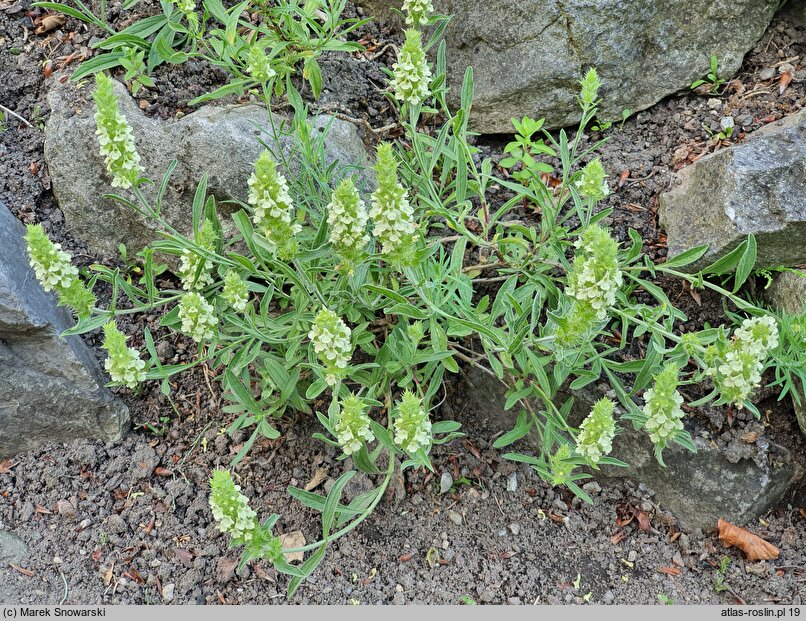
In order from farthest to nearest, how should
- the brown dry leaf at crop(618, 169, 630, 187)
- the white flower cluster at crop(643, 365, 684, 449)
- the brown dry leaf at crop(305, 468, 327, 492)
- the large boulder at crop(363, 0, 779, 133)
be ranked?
the large boulder at crop(363, 0, 779, 133)
the brown dry leaf at crop(618, 169, 630, 187)
the brown dry leaf at crop(305, 468, 327, 492)
the white flower cluster at crop(643, 365, 684, 449)

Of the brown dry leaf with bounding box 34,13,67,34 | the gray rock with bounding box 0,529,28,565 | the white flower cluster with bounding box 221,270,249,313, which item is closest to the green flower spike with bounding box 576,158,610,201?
the white flower cluster with bounding box 221,270,249,313

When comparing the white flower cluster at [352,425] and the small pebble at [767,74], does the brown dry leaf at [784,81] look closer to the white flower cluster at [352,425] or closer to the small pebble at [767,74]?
the small pebble at [767,74]

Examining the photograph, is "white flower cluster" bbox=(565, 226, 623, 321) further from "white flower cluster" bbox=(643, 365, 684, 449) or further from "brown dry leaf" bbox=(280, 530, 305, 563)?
"brown dry leaf" bbox=(280, 530, 305, 563)

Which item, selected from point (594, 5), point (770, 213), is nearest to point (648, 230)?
point (770, 213)

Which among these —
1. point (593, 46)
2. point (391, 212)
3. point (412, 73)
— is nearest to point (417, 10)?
point (412, 73)

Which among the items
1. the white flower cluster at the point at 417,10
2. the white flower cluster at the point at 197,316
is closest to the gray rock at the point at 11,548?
the white flower cluster at the point at 197,316

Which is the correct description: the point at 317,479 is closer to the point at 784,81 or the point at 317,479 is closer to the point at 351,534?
the point at 351,534

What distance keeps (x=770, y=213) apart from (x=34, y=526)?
3.24 m

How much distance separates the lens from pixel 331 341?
231 centimetres

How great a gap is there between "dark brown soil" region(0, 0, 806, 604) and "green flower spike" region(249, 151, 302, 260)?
1.16 m

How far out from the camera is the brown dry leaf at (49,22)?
381 centimetres

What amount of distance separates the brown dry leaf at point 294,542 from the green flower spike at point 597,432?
3.96ft

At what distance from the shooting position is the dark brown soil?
2887 millimetres

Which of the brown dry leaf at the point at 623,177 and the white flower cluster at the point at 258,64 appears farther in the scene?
the brown dry leaf at the point at 623,177
